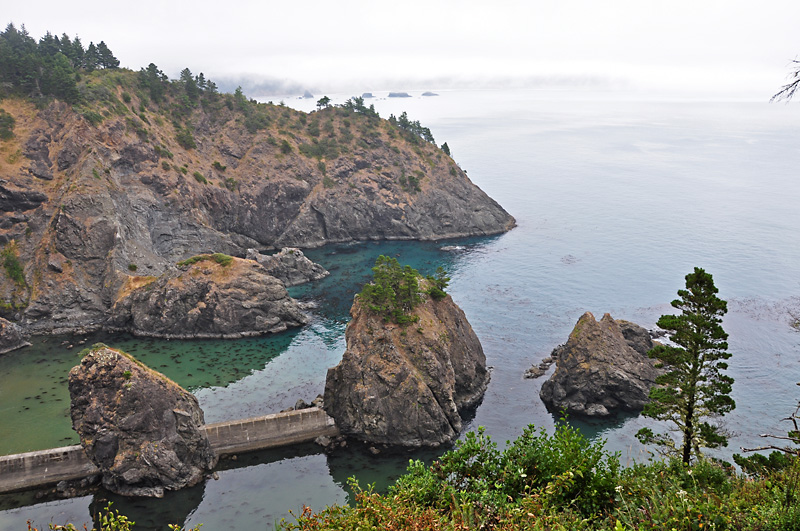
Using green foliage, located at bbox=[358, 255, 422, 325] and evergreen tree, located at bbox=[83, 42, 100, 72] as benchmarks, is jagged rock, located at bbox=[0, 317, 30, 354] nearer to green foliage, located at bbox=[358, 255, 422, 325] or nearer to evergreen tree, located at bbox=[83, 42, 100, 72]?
green foliage, located at bbox=[358, 255, 422, 325]

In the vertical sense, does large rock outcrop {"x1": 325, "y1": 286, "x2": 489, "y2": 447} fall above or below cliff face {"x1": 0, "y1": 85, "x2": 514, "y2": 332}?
below

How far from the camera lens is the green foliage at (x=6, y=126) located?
97.2 m

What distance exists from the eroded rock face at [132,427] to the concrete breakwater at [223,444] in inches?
113

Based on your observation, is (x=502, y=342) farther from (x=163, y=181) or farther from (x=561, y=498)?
(x=163, y=181)

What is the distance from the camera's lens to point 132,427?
161ft

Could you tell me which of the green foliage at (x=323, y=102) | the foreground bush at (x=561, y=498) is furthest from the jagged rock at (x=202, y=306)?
the green foliage at (x=323, y=102)

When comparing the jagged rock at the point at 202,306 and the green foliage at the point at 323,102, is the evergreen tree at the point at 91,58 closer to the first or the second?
the green foliage at the point at 323,102

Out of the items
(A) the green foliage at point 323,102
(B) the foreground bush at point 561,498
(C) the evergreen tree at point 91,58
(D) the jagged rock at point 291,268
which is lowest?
(D) the jagged rock at point 291,268

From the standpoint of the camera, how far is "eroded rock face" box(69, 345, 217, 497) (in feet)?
158

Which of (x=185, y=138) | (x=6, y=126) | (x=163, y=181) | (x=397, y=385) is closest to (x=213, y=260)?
(x=163, y=181)

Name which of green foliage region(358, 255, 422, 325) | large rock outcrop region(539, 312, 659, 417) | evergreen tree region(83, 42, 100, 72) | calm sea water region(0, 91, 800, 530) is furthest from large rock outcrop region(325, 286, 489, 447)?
evergreen tree region(83, 42, 100, 72)

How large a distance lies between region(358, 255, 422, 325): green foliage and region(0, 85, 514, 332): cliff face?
1969 inches

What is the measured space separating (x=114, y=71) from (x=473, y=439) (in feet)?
470

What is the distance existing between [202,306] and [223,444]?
33.8 m
